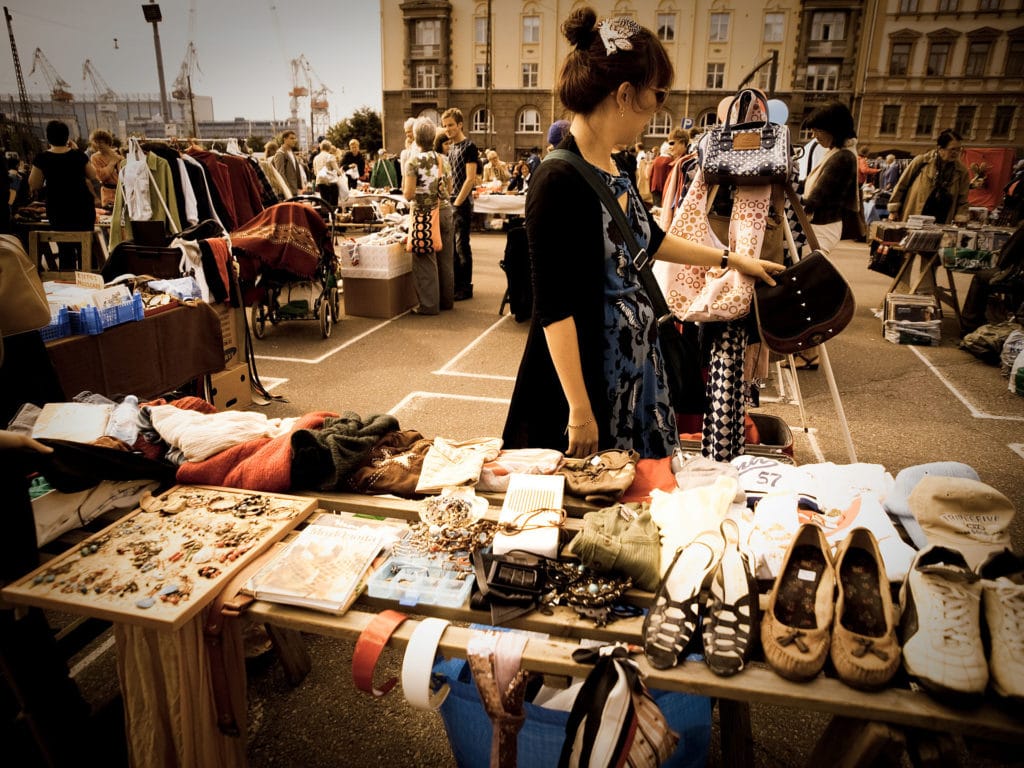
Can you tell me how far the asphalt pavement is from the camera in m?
2.18

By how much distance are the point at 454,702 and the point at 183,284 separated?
3839mm

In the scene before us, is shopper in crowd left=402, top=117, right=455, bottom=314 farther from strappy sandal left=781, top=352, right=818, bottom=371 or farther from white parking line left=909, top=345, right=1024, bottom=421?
white parking line left=909, top=345, right=1024, bottom=421

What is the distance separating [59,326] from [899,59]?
4945cm

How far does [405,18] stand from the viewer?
44594mm

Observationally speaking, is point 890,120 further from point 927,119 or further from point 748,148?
point 748,148

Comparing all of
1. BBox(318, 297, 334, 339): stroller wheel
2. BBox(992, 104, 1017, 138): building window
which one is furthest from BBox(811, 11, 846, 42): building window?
BBox(318, 297, 334, 339): stroller wheel

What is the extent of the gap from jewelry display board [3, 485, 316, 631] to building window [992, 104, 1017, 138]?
50.5 meters

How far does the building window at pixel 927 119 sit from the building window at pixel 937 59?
192 centimetres

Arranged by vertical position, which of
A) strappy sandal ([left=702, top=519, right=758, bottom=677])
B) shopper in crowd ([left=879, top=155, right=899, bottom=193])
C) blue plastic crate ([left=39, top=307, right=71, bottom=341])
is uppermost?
shopper in crowd ([left=879, top=155, right=899, bottom=193])

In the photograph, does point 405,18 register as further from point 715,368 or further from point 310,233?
point 715,368

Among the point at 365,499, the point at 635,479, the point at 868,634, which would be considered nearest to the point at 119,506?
the point at 365,499

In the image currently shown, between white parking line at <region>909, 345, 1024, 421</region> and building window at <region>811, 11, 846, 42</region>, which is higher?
building window at <region>811, 11, 846, 42</region>

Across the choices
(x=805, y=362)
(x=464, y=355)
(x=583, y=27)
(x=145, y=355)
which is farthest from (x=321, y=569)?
(x=805, y=362)

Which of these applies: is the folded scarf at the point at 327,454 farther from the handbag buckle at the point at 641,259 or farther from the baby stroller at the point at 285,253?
the baby stroller at the point at 285,253
